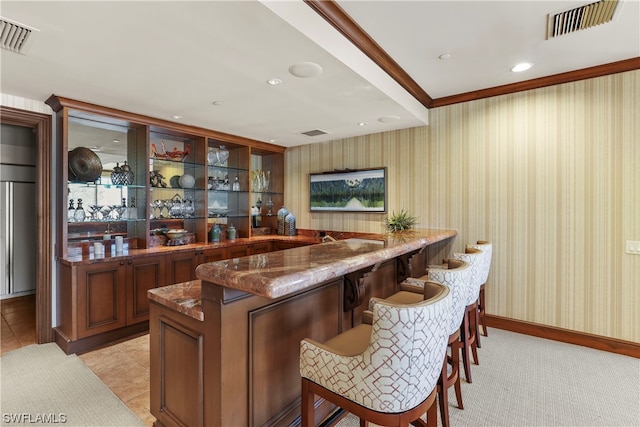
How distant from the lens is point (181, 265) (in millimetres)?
3779

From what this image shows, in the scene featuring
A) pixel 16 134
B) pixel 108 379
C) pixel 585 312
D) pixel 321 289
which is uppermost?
pixel 16 134

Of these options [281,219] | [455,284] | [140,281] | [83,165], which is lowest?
[140,281]

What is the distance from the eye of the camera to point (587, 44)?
2555mm

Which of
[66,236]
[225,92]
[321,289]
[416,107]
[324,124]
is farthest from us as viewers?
[324,124]

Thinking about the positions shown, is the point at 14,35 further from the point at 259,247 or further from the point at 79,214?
the point at 259,247

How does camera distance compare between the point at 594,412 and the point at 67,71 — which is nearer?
the point at 594,412

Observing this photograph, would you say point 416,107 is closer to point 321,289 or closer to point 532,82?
point 532,82

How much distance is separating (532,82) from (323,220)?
3.23 m

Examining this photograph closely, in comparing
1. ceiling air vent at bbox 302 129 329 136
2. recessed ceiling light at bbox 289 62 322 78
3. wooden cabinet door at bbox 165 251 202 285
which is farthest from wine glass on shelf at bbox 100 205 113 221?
recessed ceiling light at bbox 289 62 322 78

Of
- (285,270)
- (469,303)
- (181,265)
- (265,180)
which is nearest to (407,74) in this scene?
(469,303)

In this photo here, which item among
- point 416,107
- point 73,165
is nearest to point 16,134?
point 73,165

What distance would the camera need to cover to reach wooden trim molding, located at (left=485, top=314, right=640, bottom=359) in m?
2.88

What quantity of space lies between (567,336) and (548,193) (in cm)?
146

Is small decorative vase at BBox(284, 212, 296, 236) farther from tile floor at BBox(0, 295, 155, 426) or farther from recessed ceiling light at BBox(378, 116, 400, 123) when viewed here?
Answer: tile floor at BBox(0, 295, 155, 426)
